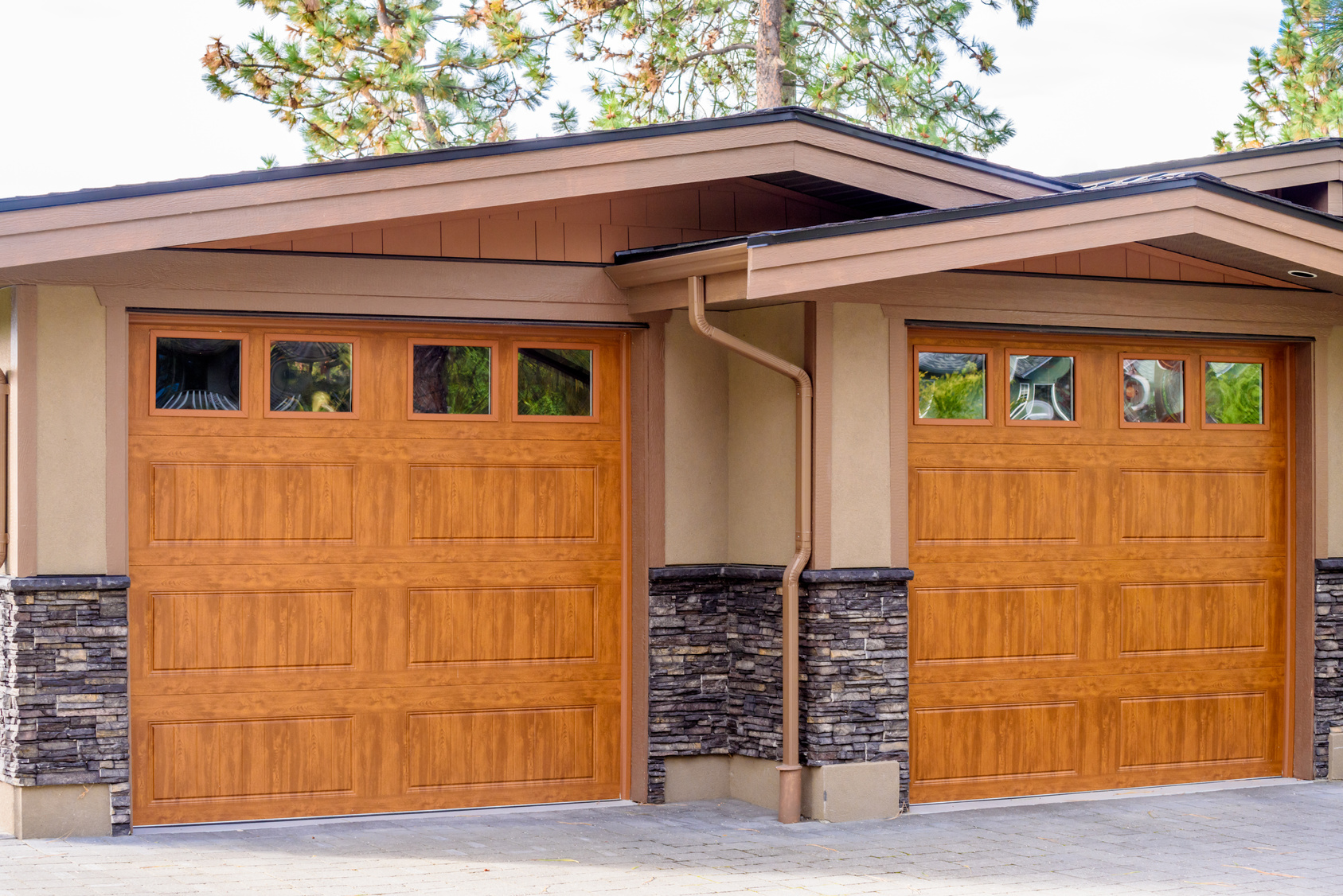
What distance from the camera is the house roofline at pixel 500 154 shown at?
641cm

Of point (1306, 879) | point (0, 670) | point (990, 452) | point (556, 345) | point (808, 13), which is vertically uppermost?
point (808, 13)

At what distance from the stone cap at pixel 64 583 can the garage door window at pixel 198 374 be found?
33.6 inches

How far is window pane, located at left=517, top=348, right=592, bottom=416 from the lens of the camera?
7.89 meters

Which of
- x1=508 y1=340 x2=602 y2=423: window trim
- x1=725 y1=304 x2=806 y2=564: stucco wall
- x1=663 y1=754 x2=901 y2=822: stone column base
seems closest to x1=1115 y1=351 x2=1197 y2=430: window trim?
x1=725 y1=304 x2=806 y2=564: stucco wall

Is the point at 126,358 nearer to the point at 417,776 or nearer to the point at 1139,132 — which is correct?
the point at 417,776

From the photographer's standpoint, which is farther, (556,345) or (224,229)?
(556,345)

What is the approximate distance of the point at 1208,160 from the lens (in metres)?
9.12

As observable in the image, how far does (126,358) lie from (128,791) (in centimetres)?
204

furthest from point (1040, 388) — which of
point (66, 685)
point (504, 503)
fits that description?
point (66, 685)

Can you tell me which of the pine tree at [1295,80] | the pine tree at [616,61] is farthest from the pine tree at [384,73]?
the pine tree at [1295,80]

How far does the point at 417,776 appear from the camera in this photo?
302 inches

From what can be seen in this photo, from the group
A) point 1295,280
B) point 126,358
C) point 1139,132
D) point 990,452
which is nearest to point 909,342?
point 990,452

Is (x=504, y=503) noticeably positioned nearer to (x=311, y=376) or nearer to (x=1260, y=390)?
(x=311, y=376)

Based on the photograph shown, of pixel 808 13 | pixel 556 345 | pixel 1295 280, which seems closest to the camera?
pixel 556 345
